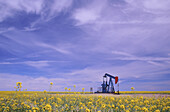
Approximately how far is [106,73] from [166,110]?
2710cm

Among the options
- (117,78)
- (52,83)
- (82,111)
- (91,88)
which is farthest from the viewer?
(91,88)

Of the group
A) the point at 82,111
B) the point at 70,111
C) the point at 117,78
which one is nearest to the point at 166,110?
the point at 82,111

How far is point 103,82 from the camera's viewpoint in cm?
3400

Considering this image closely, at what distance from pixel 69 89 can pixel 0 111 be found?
5.36m

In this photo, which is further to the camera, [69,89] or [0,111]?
[69,89]

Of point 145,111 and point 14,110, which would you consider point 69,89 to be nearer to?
point 14,110

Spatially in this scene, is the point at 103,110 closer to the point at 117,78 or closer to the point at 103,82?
the point at 117,78

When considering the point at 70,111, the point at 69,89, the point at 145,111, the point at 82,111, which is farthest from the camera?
the point at 69,89

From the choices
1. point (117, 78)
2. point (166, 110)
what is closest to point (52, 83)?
point (166, 110)

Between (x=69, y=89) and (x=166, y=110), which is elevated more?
(x=69, y=89)

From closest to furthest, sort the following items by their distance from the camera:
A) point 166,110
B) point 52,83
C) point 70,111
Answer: point 70,111 → point 166,110 → point 52,83

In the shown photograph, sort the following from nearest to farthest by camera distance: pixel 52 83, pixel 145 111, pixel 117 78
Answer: pixel 145 111 < pixel 52 83 < pixel 117 78

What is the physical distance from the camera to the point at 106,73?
34562 mm

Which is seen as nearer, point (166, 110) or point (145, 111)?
point (145, 111)
